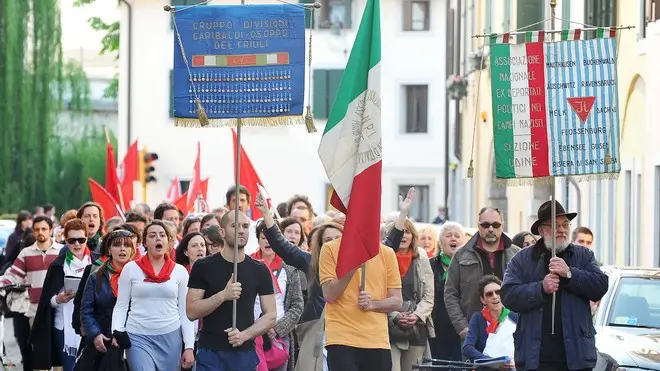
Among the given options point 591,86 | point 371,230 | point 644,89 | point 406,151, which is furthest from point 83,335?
point 406,151

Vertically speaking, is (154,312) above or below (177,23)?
below

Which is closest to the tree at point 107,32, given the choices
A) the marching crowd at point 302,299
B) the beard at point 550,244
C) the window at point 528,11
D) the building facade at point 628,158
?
the window at point 528,11

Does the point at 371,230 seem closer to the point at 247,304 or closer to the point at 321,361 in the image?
the point at 247,304

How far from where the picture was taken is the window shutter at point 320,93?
2041 inches

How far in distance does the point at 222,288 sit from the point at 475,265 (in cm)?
344

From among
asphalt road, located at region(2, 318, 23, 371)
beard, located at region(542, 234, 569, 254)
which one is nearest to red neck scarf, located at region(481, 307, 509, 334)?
beard, located at region(542, 234, 569, 254)

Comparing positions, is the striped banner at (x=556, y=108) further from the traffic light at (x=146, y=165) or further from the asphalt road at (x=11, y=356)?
the traffic light at (x=146, y=165)

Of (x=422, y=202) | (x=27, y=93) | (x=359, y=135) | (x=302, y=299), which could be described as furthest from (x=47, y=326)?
(x=27, y=93)

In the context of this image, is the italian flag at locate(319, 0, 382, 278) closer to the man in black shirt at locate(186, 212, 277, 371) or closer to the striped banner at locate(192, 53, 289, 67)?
the striped banner at locate(192, 53, 289, 67)

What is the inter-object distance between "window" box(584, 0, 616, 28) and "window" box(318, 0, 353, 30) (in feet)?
84.1

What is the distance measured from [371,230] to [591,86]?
193 centimetres

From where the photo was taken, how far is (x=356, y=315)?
1234 centimetres

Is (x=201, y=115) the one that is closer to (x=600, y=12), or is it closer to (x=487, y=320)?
(x=487, y=320)

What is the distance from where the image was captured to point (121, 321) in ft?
44.2
